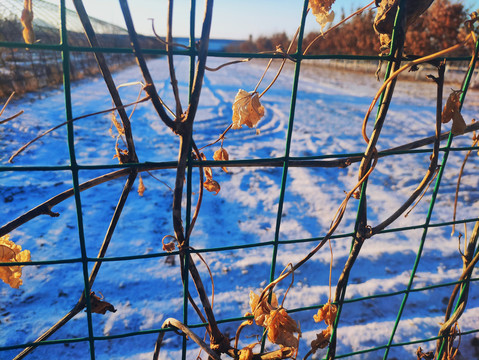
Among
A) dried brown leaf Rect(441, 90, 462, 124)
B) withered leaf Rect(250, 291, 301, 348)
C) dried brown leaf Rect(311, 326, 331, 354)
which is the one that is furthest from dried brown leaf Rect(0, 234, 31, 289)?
dried brown leaf Rect(441, 90, 462, 124)

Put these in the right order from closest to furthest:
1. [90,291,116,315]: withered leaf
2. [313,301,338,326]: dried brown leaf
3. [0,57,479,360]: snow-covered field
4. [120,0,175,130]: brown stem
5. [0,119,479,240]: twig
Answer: [120,0,175,130]: brown stem, [0,119,479,240]: twig, [90,291,116,315]: withered leaf, [313,301,338,326]: dried brown leaf, [0,57,479,360]: snow-covered field

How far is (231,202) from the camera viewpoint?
3434 mm

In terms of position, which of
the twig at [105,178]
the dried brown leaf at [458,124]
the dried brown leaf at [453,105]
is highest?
the dried brown leaf at [453,105]

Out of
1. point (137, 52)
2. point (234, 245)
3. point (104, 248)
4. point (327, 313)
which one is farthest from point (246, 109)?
point (234, 245)

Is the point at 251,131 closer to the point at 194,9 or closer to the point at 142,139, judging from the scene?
the point at 142,139

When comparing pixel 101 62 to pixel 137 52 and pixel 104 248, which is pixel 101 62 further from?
pixel 104 248

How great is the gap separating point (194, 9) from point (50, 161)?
441 cm

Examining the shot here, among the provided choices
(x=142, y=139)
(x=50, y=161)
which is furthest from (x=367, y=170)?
(x=142, y=139)

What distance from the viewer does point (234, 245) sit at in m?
2.38

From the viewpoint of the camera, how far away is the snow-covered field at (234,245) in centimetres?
189

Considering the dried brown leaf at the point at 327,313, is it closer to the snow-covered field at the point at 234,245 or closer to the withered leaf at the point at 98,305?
the snow-covered field at the point at 234,245

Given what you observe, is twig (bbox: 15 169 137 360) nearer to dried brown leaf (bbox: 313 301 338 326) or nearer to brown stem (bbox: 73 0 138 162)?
brown stem (bbox: 73 0 138 162)

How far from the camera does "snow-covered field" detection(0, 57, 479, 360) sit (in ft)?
6.21

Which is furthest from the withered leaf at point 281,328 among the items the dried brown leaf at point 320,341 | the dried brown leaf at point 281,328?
the dried brown leaf at point 320,341
